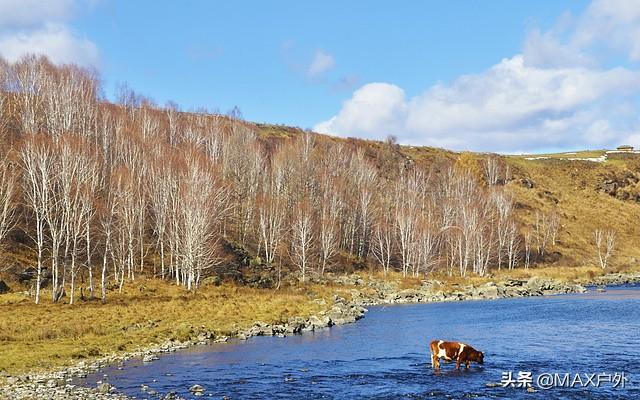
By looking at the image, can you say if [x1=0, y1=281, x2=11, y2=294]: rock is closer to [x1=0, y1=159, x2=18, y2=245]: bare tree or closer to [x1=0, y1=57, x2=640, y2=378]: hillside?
[x1=0, y1=57, x2=640, y2=378]: hillside

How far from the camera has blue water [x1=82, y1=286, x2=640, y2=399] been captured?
24.4m

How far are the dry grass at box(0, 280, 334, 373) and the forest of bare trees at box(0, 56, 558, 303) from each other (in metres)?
3.71

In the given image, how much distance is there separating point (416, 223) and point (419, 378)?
231 ft

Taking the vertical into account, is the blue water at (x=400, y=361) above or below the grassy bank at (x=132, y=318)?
below

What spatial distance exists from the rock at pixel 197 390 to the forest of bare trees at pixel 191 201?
110 feet

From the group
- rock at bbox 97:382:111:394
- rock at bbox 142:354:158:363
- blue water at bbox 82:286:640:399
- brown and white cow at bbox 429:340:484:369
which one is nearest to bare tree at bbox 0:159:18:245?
rock at bbox 142:354:158:363

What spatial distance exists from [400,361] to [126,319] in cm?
2350

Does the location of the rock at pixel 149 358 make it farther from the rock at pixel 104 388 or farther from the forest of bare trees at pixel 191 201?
the forest of bare trees at pixel 191 201

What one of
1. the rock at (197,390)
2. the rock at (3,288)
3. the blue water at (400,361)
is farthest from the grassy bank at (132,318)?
the rock at (197,390)

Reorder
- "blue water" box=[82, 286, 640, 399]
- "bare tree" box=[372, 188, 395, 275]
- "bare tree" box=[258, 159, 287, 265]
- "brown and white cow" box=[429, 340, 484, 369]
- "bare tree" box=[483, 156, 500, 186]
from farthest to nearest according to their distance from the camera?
"bare tree" box=[483, 156, 500, 186]
"bare tree" box=[372, 188, 395, 275]
"bare tree" box=[258, 159, 287, 265]
"brown and white cow" box=[429, 340, 484, 369]
"blue water" box=[82, 286, 640, 399]

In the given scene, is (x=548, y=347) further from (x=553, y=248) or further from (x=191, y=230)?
(x=553, y=248)

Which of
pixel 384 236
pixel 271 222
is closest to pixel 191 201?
pixel 271 222

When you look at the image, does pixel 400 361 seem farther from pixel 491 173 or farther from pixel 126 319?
pixel 491 173

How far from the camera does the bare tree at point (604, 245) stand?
373ft
